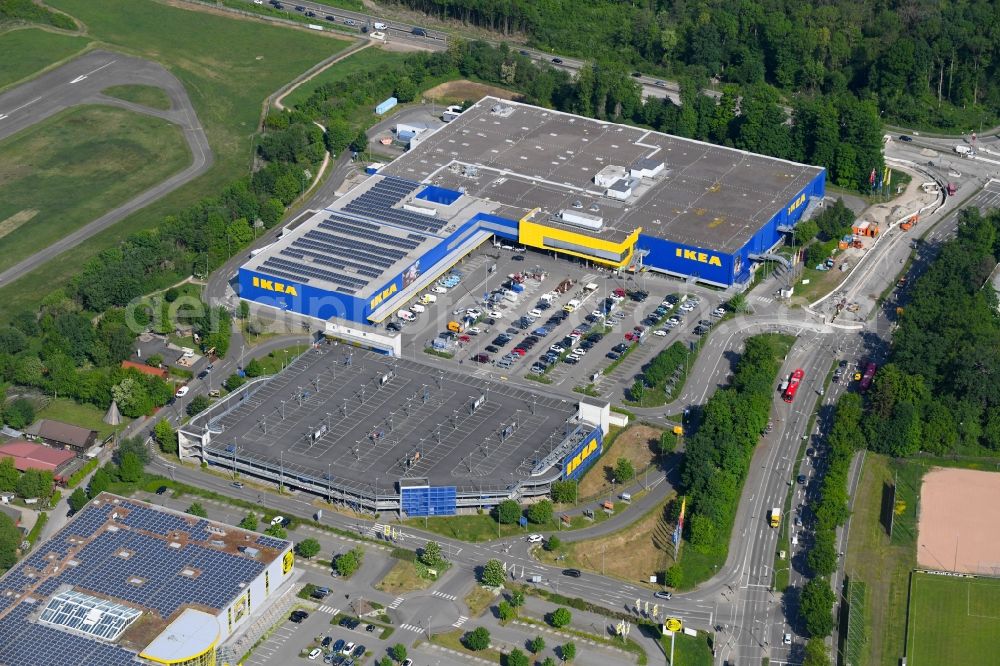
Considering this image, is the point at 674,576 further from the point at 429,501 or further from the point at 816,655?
the point at 429,501

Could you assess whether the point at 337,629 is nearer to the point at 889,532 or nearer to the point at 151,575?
the point at 151,575

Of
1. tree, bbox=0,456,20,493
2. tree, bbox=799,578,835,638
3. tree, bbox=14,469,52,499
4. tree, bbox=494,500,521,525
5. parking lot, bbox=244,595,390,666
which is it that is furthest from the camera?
tree, bbox=0,456,20,493

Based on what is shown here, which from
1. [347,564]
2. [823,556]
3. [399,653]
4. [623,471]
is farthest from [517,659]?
[823,556]

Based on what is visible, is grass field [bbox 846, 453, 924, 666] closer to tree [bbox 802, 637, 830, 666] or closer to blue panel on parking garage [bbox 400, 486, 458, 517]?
tree [bbox 802, 637, 830, 666]

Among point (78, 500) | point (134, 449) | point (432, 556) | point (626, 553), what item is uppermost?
point (432, 556)

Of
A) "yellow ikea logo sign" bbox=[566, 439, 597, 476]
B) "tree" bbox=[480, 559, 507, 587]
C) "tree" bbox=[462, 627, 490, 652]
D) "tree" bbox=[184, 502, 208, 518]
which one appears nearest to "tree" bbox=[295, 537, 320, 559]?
"tree" bbox=[184, 502, 208, 518]

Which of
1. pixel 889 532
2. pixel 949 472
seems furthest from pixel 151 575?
pixel 949 472
